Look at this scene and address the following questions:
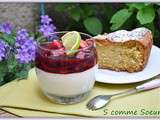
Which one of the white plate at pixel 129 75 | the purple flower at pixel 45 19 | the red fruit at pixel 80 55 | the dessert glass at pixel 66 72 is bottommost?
the white plate at pixel 129 75

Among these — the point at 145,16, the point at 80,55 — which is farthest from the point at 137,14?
the point at 80,55

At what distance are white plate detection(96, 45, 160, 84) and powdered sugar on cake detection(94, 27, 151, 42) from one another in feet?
0.14

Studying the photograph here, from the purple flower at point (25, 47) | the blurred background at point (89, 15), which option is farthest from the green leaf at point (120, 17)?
the purple flower at point (25, 47)

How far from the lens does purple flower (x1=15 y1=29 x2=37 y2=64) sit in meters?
0.59

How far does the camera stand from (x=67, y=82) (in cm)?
54

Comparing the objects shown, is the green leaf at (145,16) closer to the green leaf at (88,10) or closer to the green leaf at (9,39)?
the green leaf at (88,10)

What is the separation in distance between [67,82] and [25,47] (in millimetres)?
93

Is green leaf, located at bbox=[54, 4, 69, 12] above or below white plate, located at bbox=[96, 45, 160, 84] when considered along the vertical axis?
above

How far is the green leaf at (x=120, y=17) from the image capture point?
23.9 inches

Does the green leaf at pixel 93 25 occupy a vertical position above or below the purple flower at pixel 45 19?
below

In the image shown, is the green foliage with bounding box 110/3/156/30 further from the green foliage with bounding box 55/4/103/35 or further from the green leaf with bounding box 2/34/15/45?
the green leaf with bounding box 2/34/15/45

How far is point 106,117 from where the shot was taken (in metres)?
0.56

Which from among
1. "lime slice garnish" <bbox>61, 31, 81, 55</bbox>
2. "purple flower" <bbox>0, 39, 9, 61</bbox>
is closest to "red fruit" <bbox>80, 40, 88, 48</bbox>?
"lime slice garnish" <bbox>61, 31, 81, 55</bbox>

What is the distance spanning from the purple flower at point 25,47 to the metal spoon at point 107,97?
0.10 m
